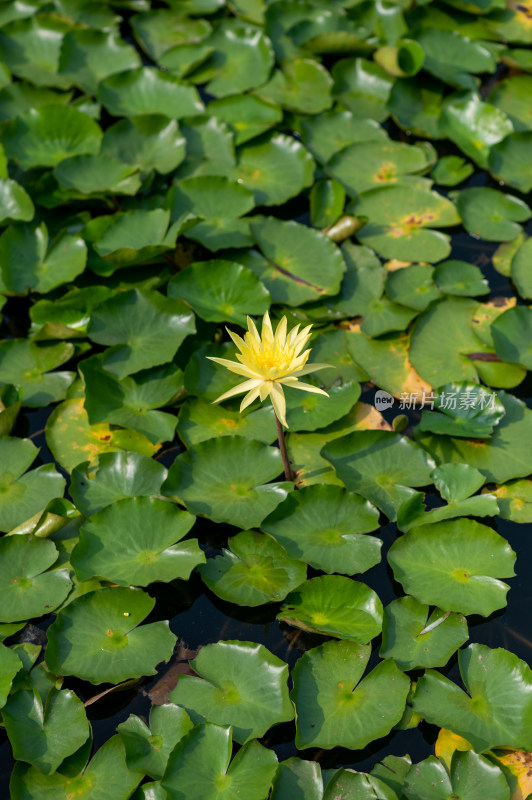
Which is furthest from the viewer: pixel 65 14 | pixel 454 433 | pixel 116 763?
pixel 65 14

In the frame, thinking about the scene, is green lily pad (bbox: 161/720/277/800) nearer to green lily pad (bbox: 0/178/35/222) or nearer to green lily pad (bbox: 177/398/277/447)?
green lily pad (bbox: 177/398/277/447)

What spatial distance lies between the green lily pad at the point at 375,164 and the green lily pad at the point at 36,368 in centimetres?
184

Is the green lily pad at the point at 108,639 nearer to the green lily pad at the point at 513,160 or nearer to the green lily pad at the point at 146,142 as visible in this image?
the green lily pad at the point at 146,142

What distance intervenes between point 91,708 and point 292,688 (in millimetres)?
707

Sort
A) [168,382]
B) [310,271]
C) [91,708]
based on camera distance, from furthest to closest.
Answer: [310,271], [168,382], [91,708]

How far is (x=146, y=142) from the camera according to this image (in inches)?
169

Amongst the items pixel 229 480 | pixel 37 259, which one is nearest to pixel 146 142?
pixel 37 259

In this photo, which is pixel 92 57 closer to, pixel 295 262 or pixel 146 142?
pixel 146 142

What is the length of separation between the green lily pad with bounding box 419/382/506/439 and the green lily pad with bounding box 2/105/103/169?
2.46 meters

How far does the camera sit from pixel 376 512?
2965mm

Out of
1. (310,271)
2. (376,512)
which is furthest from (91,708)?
(310,271)

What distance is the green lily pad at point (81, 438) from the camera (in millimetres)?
3236

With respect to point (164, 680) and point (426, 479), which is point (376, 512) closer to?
point (426, 479)

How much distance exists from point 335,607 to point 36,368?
5.87 ft
